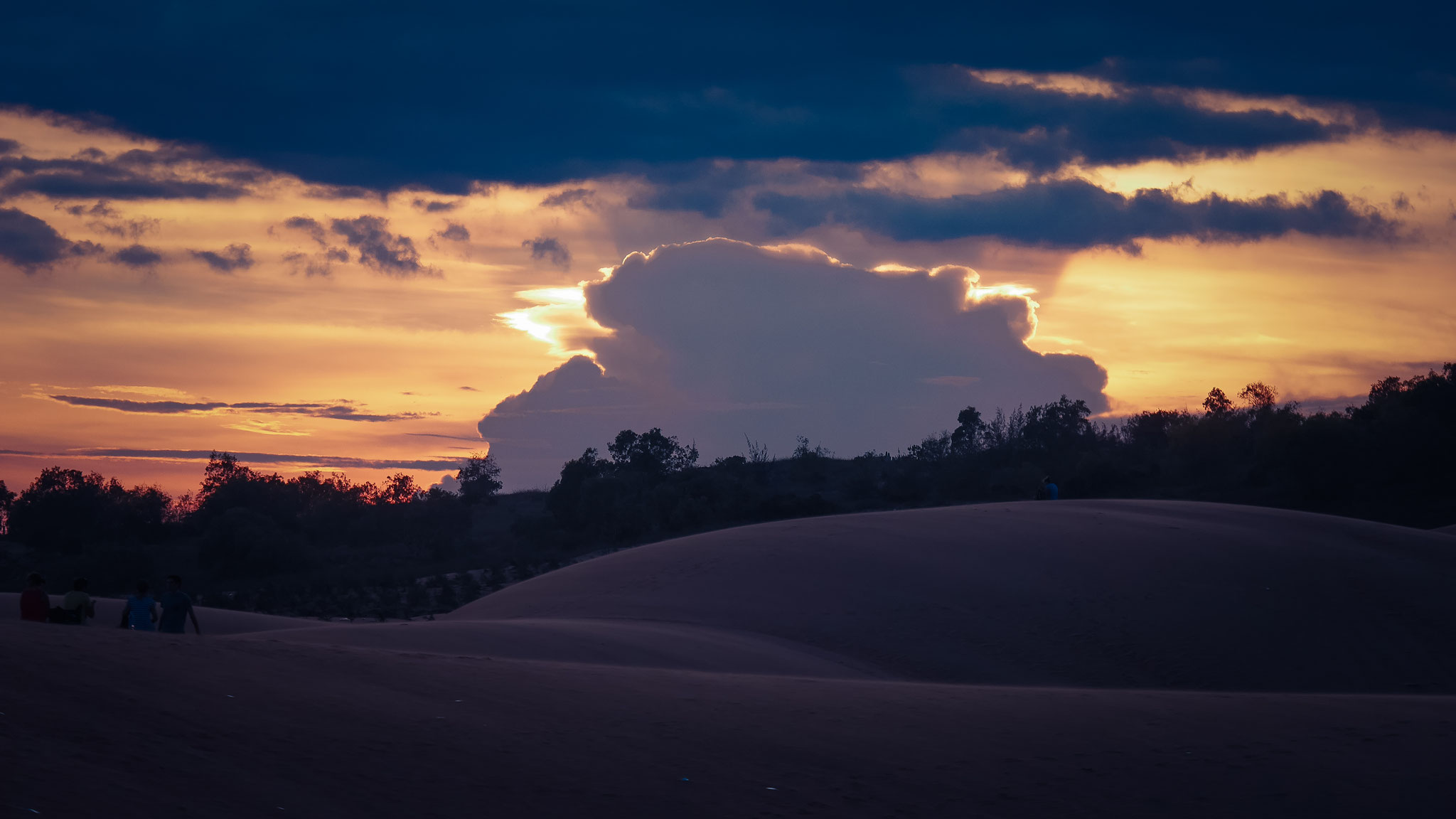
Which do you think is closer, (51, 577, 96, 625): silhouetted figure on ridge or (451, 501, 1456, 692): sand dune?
(51, 577, 96, 625): silhouetted figure on ridge

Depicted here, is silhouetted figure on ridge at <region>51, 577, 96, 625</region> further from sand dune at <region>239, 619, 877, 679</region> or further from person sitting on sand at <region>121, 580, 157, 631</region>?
sand dune at <region>239, 619, 877, 679</region>

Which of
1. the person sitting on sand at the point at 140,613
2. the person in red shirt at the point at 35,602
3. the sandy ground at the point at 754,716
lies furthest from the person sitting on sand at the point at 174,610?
the sandy ground at the point at 754,716

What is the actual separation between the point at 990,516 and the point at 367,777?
63.1 feet

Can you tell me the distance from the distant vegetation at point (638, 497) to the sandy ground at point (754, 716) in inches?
854

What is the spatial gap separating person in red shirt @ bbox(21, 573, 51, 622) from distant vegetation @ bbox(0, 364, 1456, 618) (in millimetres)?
20881

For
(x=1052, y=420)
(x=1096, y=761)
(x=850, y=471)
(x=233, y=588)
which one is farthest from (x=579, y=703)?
(x=1052, y=420)

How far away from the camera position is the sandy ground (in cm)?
658

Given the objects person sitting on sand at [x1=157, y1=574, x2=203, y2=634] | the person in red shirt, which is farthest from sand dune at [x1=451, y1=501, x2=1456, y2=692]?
the person in red shirt

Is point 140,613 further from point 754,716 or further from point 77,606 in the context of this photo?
point 754,716

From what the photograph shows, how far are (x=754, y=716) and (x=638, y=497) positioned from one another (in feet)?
152

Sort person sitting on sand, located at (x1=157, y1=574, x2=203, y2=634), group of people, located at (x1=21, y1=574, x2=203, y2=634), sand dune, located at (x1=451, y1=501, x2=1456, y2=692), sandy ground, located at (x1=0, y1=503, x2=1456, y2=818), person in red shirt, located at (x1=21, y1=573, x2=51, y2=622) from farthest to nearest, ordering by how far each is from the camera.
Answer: sand dune, located at (x1=451, y1=501, x2=1456, y2=692) → person sitting on sand, located at (x1=157, y1=574, x2=203, y2=634) → group of people, located at (x1=21, y1=574, x2=203, y2=634) → person in red shirt, located at (x1=21, y1=573, x2=51, y2=622) → sandy ground, located at (x1=0, y1=503, x2=1456, y2=818)

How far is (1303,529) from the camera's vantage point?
23.8m

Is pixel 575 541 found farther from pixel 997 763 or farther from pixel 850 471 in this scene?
pixel 997 763

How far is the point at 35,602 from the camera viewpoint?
41.7 ft
